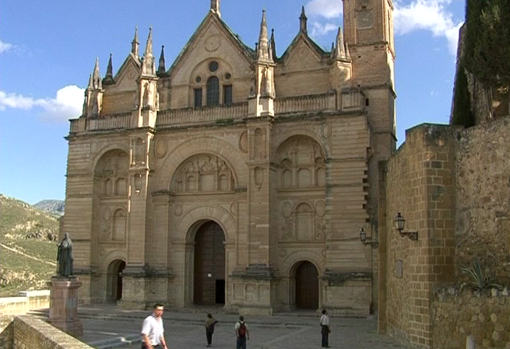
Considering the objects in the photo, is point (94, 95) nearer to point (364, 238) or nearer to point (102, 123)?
point (102, 123)

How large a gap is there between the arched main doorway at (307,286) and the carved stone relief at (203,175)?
5.58m

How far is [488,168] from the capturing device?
13.8m

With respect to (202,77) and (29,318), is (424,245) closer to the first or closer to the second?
(29,318)

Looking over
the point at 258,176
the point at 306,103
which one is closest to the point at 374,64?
the point at 306,103

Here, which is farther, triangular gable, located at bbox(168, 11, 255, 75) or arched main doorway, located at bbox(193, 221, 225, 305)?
triangular gable, located at bbox(168, 11, 255, 75)

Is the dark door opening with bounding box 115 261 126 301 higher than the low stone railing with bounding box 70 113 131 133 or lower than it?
lower

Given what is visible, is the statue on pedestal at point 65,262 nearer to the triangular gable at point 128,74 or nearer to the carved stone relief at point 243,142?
the carved stone relief at point 243,142

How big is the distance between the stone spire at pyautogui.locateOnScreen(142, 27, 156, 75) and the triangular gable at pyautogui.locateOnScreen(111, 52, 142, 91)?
2561 millimetres

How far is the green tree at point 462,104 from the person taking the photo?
24891mm

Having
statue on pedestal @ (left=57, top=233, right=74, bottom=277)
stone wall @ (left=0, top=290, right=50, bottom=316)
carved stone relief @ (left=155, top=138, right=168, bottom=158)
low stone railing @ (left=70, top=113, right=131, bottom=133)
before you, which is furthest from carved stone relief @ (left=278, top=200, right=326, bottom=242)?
stone wall @ (left=0, top=290, right=50, bottom=316)

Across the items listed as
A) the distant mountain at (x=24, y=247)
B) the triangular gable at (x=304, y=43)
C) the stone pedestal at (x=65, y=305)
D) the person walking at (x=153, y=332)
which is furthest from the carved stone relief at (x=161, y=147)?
the person walking at (x=153, y=332)

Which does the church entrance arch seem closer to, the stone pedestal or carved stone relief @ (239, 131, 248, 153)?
carved stone relief @ (239, 131, 248, 153)

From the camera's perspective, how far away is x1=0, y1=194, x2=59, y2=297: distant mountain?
2047 inches

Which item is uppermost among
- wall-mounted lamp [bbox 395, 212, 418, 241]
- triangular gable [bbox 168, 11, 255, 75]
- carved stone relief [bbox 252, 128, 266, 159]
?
triangular gable [bbox 168, 11, 255, 75]
